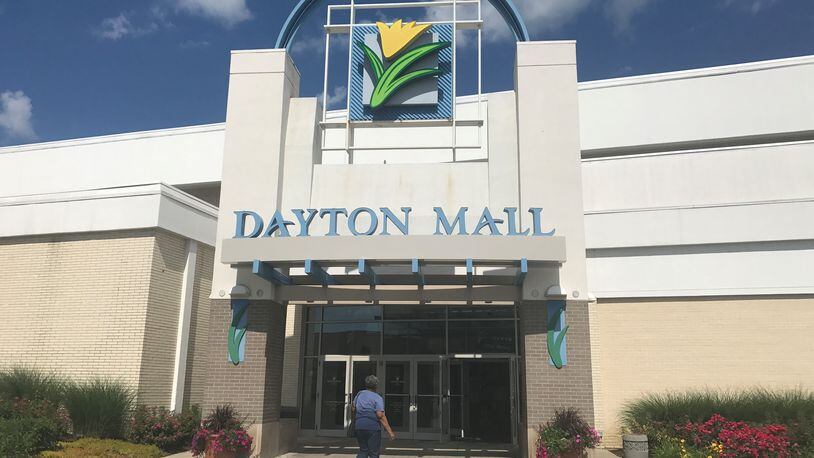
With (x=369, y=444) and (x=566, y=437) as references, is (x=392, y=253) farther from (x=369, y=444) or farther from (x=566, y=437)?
(x=566, y=437)

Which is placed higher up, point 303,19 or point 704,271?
point 303,19

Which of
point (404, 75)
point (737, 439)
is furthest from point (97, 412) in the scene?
point (737, 439)

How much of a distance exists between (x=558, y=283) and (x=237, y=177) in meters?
8.19

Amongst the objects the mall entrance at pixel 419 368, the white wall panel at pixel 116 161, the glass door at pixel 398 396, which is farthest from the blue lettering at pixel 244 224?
the white wall panel at pixel 116 161

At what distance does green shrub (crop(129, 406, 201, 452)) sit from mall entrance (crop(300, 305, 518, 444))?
180 inches

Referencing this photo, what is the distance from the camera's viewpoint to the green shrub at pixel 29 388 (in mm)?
16453

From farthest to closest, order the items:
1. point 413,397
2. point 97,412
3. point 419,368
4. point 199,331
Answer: point 419,368, point 413,397, point 199,331, point 97,412

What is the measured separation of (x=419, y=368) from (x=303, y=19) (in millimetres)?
10779

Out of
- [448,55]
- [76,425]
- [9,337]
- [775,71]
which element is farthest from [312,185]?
[775,71]

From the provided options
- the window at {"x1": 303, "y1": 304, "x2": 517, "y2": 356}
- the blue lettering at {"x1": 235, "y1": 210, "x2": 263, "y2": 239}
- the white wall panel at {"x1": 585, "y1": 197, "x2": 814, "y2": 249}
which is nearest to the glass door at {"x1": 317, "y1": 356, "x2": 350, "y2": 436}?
the window at {"x1": 303, "y1": 304, "x2": 517, "y2": 356}

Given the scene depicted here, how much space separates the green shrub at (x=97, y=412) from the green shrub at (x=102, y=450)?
0.63 meters

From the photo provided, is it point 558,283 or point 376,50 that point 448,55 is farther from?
point 558,283

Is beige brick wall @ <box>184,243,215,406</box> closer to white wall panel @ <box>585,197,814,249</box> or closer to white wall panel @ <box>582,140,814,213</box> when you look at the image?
white wall panel @ <box>585,197,814,249</box>

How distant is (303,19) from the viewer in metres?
19.2
